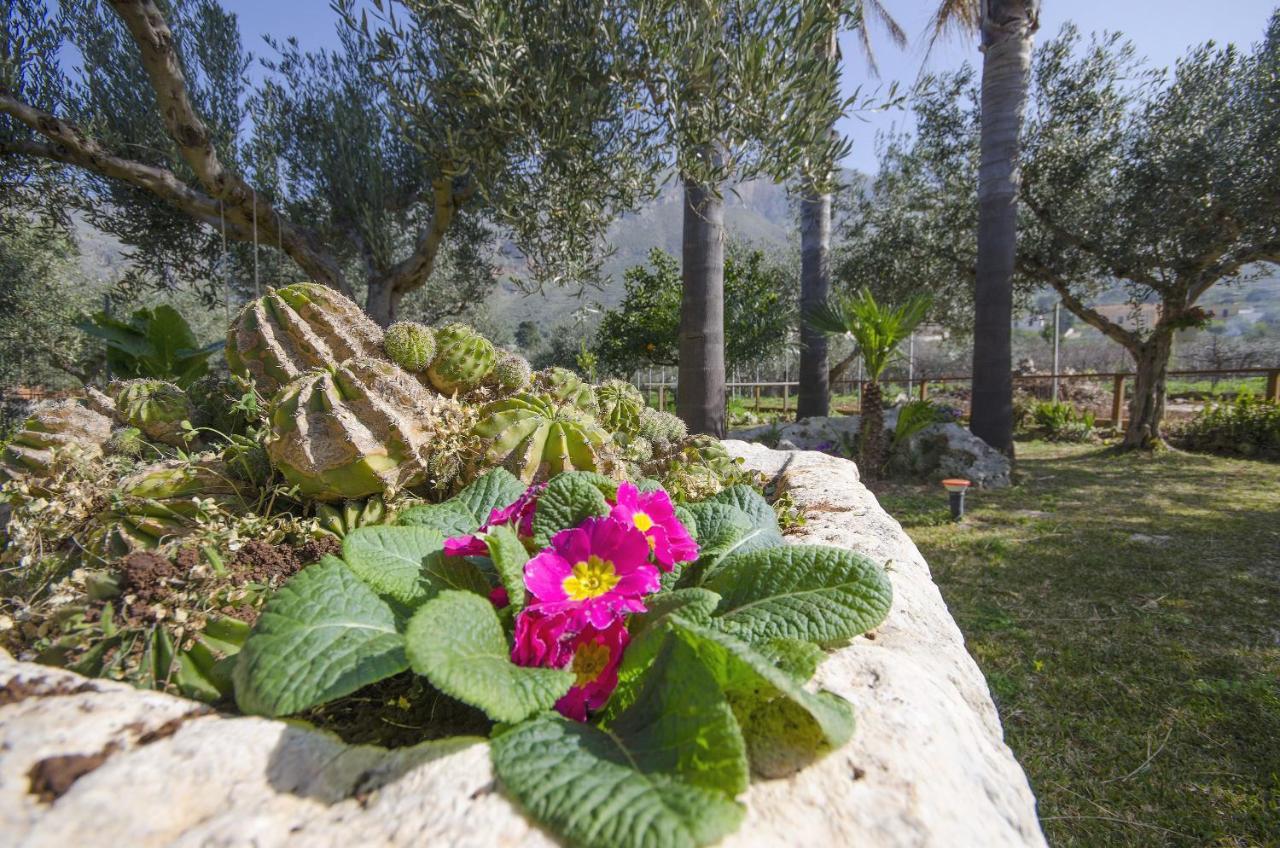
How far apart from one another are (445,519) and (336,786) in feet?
2.45

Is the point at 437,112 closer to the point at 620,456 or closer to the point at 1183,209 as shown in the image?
the point at 620,456

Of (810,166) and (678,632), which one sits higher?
(810,166)

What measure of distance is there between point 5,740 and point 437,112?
454 cm

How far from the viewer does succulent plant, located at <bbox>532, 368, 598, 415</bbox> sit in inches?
89.7

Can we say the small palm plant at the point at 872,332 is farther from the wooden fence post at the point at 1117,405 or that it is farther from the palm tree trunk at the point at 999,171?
the wooden fence post at the point at 1117,405

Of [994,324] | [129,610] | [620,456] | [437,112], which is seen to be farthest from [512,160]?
[994,324]

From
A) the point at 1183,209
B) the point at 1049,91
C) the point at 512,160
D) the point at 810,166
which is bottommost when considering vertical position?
the point at 810,166

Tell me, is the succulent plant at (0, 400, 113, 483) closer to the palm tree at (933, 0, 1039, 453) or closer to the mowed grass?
the mowed grass

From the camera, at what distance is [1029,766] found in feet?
8.20

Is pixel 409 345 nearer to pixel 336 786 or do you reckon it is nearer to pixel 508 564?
pixel 508 564

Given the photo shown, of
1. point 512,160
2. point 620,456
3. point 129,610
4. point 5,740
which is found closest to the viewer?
point 5,740

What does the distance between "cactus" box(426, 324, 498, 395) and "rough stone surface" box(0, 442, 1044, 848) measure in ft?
4.18

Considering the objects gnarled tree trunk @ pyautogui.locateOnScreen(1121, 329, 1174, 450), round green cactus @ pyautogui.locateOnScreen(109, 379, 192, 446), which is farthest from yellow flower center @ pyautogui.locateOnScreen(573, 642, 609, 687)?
gnarled tree trunk @ pyautogui.locateOnScreen(1121, 329, 1174, 450)

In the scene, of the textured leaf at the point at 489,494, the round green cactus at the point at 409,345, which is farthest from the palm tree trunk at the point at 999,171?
the textured leaf at the point at 489,494
